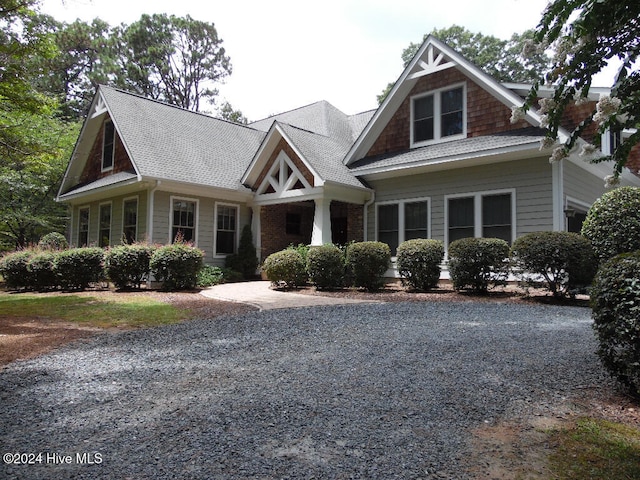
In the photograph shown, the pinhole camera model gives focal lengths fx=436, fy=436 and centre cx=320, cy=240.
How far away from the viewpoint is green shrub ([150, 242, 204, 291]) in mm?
11656

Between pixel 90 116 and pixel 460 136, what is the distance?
13.7m

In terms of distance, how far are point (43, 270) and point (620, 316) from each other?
47.3 feet

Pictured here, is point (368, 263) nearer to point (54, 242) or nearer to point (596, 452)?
point (596, 452)

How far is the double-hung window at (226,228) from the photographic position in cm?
1551

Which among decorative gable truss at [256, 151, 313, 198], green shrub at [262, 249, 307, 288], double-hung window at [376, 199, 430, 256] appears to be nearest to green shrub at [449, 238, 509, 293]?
Result: double-hung window at [376, 199, 430, 256]

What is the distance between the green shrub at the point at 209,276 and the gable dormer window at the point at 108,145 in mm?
6193

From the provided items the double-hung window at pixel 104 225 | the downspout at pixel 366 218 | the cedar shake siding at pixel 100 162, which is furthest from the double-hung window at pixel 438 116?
the double-hung window at pixel 104 225

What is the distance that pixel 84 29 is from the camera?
34969 mm

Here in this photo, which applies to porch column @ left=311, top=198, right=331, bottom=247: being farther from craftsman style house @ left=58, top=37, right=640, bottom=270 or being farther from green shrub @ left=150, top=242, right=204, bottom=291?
green shrub @ left=150, top=242, right=204, bottom=291

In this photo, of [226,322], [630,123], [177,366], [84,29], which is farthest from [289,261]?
[84,29]

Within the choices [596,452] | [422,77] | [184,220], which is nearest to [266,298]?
[184,220]

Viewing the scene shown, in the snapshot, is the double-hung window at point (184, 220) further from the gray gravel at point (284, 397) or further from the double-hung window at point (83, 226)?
the gray gravel at point (284, 397)

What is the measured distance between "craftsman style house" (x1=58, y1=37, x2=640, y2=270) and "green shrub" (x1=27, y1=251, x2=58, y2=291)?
263 centimetres

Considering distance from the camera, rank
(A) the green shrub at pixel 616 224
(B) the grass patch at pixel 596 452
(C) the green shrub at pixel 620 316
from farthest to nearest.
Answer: (A) the green shrub at pixel 616 224, (C) the green shrub at pixel 620 316, (B) the grass patch at pixel 596 452
